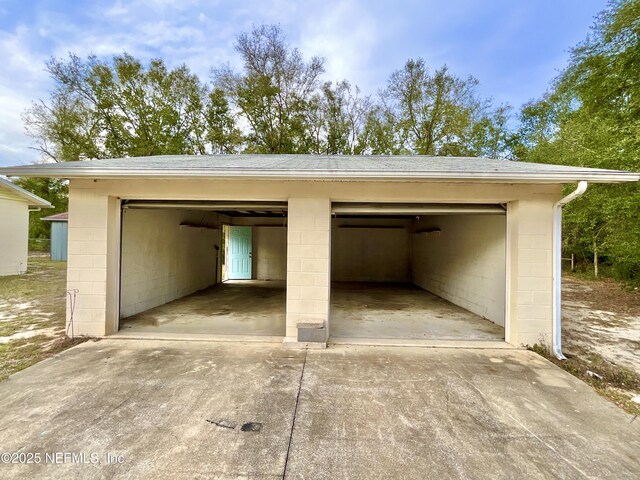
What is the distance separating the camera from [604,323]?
5.65m

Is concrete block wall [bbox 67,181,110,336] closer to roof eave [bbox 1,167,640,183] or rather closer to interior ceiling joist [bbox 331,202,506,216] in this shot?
roof eave [bbox 1,167,640,183]

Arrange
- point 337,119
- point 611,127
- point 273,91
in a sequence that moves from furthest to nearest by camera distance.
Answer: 1. point 337,119
2. point 273,91
3. point 611,127

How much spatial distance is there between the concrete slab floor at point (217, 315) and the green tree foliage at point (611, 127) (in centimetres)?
829

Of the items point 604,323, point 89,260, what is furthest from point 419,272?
point 89,260

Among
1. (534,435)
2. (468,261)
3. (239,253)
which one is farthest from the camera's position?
(239,253)

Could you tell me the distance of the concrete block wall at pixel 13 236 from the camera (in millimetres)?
10117

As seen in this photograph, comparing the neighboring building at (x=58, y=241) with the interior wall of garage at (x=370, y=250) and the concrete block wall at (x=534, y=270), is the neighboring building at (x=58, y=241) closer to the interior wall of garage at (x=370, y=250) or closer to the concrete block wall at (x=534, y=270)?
the interior wall of garage at (x=370, y=250)

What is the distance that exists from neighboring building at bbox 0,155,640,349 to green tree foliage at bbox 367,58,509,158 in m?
10.5

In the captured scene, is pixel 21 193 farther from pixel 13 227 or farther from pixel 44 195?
pixel 44 195

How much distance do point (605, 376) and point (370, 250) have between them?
319 inches

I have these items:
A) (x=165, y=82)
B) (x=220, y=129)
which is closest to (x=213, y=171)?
(x=220, y=129)

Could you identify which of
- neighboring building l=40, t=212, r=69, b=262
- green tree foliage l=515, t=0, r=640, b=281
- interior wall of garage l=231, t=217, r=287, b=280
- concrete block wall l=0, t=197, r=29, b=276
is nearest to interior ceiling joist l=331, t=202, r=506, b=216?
green tree foliage l=515, t=0, r=640, b=281

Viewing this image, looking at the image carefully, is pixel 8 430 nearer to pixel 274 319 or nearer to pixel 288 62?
pixel 274 319

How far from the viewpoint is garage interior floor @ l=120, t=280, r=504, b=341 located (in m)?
4.69
